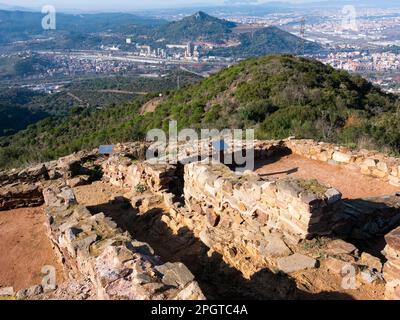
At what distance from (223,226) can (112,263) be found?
9.90 feet

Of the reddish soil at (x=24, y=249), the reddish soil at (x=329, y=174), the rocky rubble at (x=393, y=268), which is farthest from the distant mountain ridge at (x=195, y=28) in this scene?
the rocky rubble at (x=393, y=268)

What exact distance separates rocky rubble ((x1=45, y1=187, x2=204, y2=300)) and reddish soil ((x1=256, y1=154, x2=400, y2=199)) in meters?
4.97

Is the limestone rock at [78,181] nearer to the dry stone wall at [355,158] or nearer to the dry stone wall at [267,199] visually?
the dry stone wall at [267,199]

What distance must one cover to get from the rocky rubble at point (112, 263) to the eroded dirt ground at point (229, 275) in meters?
0.95

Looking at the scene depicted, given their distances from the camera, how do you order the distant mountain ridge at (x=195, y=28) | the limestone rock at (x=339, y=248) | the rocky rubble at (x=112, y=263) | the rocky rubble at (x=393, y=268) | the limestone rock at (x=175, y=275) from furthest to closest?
the distant mountain ridge at (x=195, y=28) < the limestone rock at (x=339, y=248) < the rocky rubble at (x=393, y=268) < the limestone rock at (x=175, y=275) < the rocky rubble at (x=112, y=263)

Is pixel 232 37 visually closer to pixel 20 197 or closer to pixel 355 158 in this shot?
pixel 355 158

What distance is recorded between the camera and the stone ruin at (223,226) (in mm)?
5102

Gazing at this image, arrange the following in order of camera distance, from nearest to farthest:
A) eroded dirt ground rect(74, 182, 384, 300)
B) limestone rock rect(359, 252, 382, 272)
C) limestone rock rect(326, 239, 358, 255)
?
1. eroded dirt ground rect(74, 182, 384, 300)
2. limestone rock rect(359, 252, 382, 272)
3. limestone rock rect(326, 239, 358, 255)

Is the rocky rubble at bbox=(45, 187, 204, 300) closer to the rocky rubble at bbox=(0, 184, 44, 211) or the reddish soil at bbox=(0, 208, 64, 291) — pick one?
the reddish soil at bbox=(0, 208, 64, 291)

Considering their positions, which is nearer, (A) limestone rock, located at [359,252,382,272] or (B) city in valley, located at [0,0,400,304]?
(B) city in valley, located at [0,0,400,304]

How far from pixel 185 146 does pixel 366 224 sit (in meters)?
6.49

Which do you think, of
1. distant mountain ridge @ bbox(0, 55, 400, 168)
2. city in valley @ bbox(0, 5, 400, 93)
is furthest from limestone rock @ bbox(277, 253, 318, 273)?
city in valley @ bbox(0, 5, 400, 93)

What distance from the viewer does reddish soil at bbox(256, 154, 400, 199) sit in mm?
9961

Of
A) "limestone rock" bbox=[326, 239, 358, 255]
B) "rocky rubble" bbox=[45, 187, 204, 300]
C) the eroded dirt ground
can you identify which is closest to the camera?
"rocky rubble" bbox=[45, 187, 204, 300]
